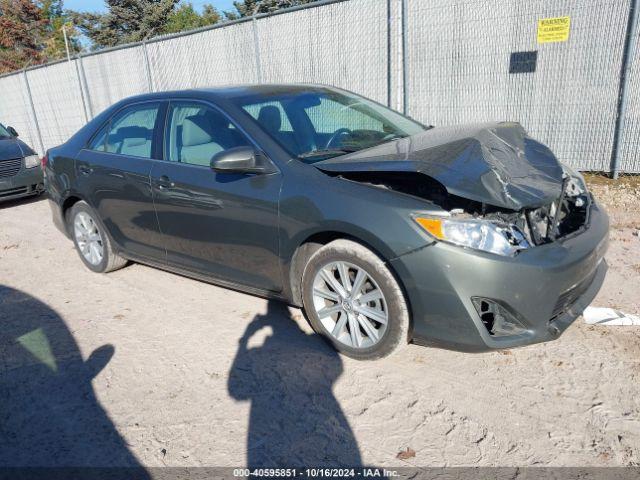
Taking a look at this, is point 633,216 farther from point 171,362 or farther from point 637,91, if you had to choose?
point 171,362

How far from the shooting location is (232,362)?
130 inches

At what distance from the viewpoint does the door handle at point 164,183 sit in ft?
12.8

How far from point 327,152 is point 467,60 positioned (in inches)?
195

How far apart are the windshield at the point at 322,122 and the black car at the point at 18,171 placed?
6.24m

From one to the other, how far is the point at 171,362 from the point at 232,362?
42 cm

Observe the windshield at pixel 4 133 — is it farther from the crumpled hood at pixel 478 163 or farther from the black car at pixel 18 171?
the crumpled hood at pixel 478 163

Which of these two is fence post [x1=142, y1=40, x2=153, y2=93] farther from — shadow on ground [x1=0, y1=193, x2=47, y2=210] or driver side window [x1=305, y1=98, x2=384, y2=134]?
driver side window [x1=305, y1=98, x2=384, y2=134]

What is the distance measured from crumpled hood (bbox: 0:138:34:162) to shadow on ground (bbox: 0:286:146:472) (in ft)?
17.0

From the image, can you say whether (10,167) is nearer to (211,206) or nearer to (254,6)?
(211,206)

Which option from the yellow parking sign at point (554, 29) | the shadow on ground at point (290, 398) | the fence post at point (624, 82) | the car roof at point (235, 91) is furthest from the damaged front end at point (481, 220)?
the yellow parking sign at point (554, 29)

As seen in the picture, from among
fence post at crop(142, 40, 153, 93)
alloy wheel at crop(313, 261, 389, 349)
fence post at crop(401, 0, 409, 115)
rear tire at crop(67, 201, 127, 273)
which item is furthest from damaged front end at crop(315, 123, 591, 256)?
fence post at crop(142, 40, 153, 93)

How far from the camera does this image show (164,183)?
395 cm

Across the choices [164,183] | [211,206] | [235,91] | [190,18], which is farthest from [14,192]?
[190,18]

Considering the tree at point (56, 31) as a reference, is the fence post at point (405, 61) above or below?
below
